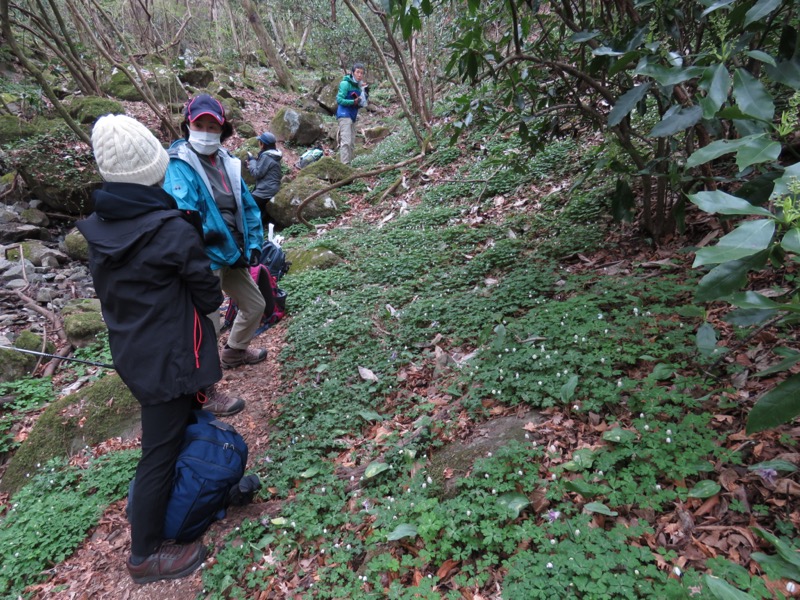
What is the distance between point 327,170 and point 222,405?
8.11 metres

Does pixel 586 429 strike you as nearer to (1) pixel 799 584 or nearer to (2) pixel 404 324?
(1) pixel 799 584

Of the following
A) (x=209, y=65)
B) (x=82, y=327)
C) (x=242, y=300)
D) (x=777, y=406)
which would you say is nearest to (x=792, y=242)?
(x=777, y=406)

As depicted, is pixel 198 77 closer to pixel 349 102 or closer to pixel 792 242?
pixel 349 102

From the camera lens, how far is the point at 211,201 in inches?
152

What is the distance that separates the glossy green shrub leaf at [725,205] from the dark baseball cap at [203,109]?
364 cm

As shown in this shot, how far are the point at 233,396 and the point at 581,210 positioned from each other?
176 inches

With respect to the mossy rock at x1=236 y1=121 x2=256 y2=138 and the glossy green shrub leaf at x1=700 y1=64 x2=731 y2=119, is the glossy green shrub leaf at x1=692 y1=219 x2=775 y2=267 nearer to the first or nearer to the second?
the glossy green shrub leaf at x1=700 y1=64 x2=731 y2=119

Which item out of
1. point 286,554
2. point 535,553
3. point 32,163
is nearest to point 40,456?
point 286,554

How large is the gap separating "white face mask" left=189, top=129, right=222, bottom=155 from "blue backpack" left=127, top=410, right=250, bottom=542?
230cm

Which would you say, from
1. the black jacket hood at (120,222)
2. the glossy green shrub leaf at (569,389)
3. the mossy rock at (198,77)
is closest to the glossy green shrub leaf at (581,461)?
the glossy green shrub leaf at (569,389)

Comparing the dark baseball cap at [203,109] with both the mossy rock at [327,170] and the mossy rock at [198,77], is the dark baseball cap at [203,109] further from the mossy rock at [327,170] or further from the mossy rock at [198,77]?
the mossy rock at [198,77]

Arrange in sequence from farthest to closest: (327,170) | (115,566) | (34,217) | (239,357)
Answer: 1. (327,170)
2. (34,217)
3. (239,357)
4. (115,566)

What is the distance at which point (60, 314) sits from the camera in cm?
746

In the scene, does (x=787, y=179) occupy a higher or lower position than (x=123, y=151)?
lower
